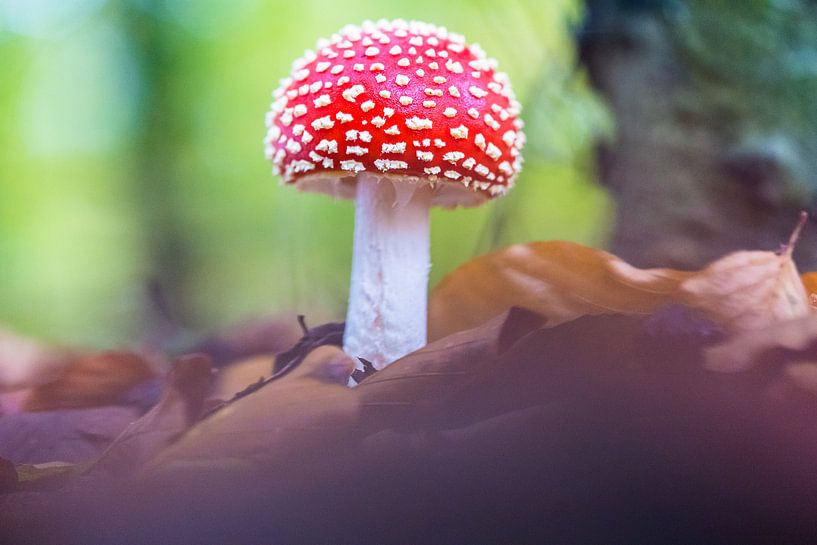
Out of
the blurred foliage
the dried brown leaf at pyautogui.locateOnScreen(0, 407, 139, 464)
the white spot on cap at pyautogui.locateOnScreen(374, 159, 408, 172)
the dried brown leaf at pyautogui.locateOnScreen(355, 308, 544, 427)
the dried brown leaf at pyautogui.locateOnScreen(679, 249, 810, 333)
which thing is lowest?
the dried brown leaf at pyautogui.locateOnScreen(0, 407, 139, 464)

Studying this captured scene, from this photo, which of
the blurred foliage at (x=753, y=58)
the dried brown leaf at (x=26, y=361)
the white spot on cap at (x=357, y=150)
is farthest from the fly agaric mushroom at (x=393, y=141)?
the dried brown leaf at (x=26, y=361)

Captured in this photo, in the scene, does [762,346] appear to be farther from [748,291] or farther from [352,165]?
[352,165]

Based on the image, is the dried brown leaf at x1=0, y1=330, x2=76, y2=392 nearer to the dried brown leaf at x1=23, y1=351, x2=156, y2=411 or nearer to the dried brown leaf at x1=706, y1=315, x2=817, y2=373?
the dried brown leaf at x1=23, y1=351, x2=156, y2=411

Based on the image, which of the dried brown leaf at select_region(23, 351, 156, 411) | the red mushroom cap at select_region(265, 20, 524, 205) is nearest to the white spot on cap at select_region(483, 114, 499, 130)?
the red mushroom cap at select_region(265, 20, 524, 205)

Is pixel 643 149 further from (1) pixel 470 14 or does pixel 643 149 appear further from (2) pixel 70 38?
(2) pixel 70 38

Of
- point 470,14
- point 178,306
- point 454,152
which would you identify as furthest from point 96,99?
point 454,152

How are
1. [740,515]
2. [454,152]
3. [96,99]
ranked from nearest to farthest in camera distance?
[740,515], [454,152], [96,99]
